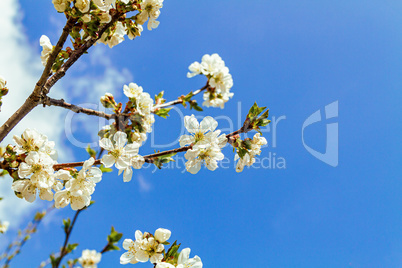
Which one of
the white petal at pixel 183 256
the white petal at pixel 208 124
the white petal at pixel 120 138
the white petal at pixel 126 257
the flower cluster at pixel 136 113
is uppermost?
the white petal at pixel 208 124

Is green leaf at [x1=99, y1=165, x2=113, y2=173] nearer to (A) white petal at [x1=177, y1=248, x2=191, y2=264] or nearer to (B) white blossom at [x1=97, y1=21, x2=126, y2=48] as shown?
(A) white petal at [x1=177, y1=248, x2=191, y2=264]

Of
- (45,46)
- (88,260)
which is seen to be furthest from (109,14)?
(88,260)

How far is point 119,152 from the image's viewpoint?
1843 millimetres

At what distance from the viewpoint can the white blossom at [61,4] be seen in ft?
6.05

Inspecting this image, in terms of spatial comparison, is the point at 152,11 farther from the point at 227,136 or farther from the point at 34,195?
the point at 34,195

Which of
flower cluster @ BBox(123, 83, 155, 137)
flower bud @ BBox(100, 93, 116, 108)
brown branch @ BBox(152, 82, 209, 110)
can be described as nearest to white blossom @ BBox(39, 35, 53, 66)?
flower bud @ BBox(100, 93, 116, 108)

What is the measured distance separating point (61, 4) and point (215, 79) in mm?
1180

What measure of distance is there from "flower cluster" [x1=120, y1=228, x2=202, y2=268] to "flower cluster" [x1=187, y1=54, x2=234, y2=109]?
1.00 metres

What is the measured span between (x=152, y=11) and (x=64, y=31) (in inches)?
29.2

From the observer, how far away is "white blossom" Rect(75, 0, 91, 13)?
1.81 m

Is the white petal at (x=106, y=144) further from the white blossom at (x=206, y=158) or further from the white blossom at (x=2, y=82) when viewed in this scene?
the white blossom at (x=2, y=82)

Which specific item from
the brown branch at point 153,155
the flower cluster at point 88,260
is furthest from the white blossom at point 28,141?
the flower cluster at point 88,260

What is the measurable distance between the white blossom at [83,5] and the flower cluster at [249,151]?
146 cm

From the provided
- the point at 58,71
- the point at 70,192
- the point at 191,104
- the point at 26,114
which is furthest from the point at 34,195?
the point at 191,104
